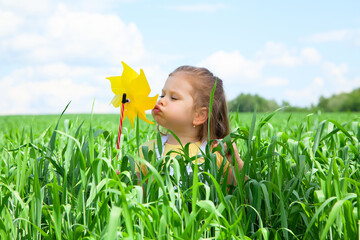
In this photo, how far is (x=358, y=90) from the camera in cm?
4897

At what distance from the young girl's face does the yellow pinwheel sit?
122 mm

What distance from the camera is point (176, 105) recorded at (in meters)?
1.88

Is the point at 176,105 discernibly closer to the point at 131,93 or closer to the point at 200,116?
the point at 200,116

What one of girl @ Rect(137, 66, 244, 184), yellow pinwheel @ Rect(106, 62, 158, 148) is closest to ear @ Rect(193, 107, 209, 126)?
girl @ Rect(137, 66, 244, 184)

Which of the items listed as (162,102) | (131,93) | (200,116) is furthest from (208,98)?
(131,93)

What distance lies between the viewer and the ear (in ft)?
6.34

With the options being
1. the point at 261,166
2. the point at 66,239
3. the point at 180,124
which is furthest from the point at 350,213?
the point at 180,124

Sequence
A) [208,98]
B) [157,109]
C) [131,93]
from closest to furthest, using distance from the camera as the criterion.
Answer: [131,93] < [157,109] < [208,98]

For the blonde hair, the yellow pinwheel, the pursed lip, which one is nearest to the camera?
the yellow pinwheel

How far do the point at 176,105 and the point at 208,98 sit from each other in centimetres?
19

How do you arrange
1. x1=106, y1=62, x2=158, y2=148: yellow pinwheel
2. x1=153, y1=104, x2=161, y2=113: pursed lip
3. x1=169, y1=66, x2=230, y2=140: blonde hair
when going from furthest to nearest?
x1=169, y1=66, x2=230, y2=140: blonde hair
x1=153, y1=104, x2=161, y2=113: pursed lip
x1=106, y1=62, x2=158, y2=148: yellow pinwheel

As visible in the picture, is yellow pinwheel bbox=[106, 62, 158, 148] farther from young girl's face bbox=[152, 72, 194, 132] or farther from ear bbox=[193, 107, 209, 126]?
ear bbox=[193, 107, 209, 126]

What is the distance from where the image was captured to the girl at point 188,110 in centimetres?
188

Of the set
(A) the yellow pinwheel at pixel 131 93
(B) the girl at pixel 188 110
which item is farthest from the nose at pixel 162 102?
(A) the yellow pinwheel at pixel 131 93
